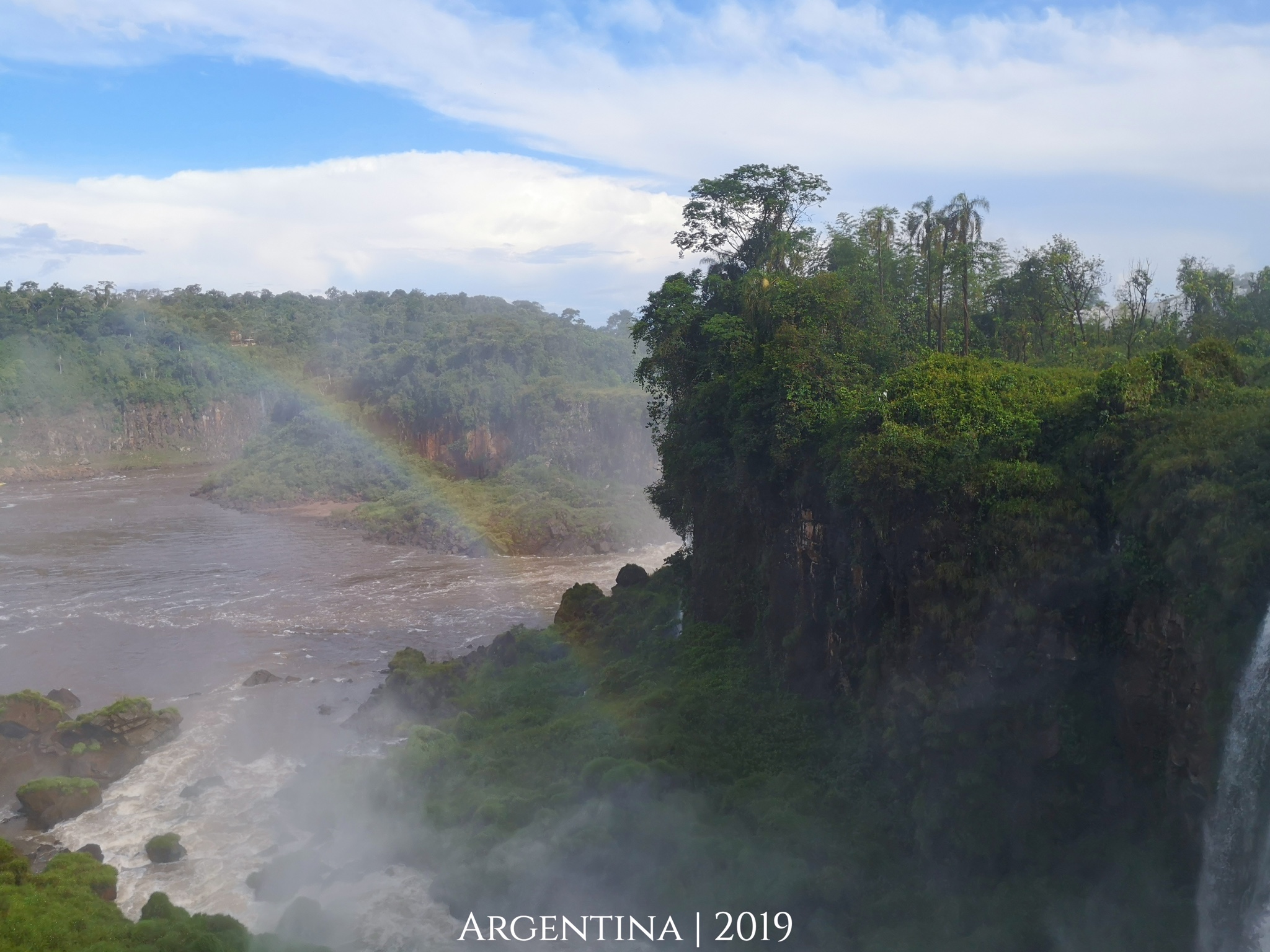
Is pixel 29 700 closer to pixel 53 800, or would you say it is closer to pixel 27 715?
pixel 27 715

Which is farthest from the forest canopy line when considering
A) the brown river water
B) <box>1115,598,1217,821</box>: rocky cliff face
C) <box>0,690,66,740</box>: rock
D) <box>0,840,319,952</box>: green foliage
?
<box>1115,598,1217,821</box>: rocky cliff face

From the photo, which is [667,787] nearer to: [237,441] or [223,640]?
[223,640]

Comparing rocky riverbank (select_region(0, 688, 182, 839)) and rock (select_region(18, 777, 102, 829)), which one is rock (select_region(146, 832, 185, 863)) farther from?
rocky riverbank (select_region(0, 688, 182, 839))

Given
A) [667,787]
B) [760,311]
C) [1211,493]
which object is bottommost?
[667,787]

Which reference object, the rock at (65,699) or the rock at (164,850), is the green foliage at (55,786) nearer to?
the rock at (164,850)

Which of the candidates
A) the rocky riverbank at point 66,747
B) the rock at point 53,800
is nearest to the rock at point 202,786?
the rocky riverbank at point 66,747

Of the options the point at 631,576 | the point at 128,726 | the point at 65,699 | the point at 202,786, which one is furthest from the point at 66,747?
the point at 631,576

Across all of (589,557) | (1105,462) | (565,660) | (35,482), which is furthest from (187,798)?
(35,482)
